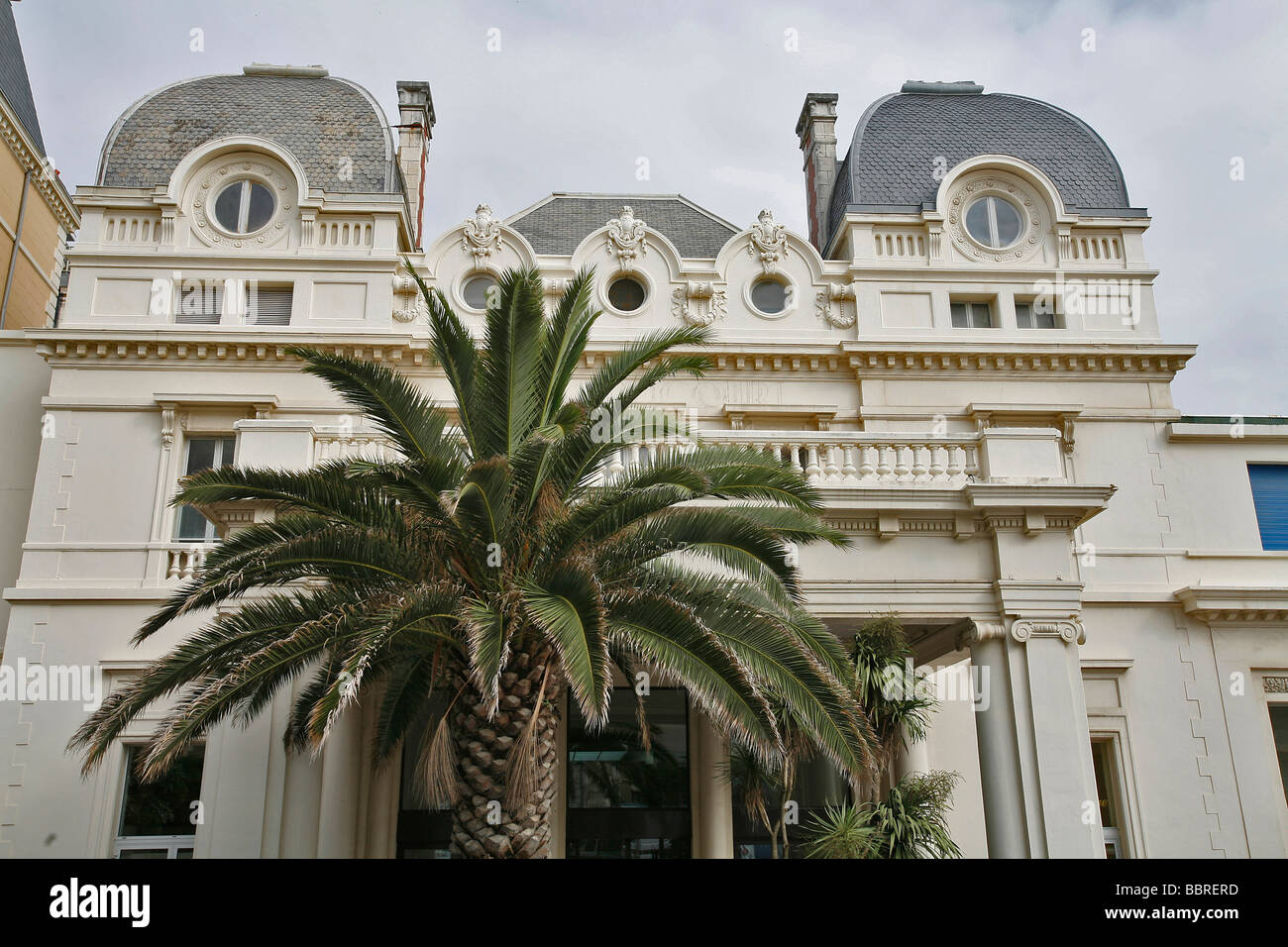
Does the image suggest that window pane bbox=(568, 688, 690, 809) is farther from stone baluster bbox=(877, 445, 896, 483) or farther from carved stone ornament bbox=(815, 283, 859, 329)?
carved stone ornament bbox=(815, 283, 859, 329)

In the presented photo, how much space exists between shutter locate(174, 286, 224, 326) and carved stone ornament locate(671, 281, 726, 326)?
27.6 feet

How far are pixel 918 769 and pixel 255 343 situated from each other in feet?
44.0

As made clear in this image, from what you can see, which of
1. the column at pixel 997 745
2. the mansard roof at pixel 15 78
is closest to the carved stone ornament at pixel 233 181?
the mansard roof at pixel 15 78

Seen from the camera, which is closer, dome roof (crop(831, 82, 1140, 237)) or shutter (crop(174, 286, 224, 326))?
shutter (crop(174, 286, 224, 326))

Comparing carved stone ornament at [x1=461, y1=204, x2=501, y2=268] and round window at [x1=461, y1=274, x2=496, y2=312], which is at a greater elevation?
carved stone ornament at [x1=461, y1=204, x2=501, y2=268]

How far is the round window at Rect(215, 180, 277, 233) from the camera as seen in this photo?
2134 cm

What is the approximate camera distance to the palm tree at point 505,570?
10.2 m

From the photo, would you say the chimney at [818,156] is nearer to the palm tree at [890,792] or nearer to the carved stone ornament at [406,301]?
the carved stone ornament at [406,301]

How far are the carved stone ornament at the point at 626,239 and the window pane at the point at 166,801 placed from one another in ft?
37.1

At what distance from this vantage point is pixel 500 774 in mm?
10625

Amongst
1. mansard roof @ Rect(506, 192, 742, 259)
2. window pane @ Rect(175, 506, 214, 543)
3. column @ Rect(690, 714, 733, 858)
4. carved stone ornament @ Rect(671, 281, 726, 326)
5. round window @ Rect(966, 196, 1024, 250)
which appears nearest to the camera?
column @ Rect(690, 714, 733, 858)

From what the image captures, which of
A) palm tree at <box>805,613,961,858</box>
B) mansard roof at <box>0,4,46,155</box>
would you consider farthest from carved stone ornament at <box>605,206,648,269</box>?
mansard roof at <box>0,4,46,155</box>

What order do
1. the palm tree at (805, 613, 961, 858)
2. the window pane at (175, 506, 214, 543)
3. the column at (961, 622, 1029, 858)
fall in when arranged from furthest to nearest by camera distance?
1. the window pane at (175, 506, 214, 543)
2. the column at (961, 622, 1029, 858)
3. the palm tree at (805, 613, 961, 858)
